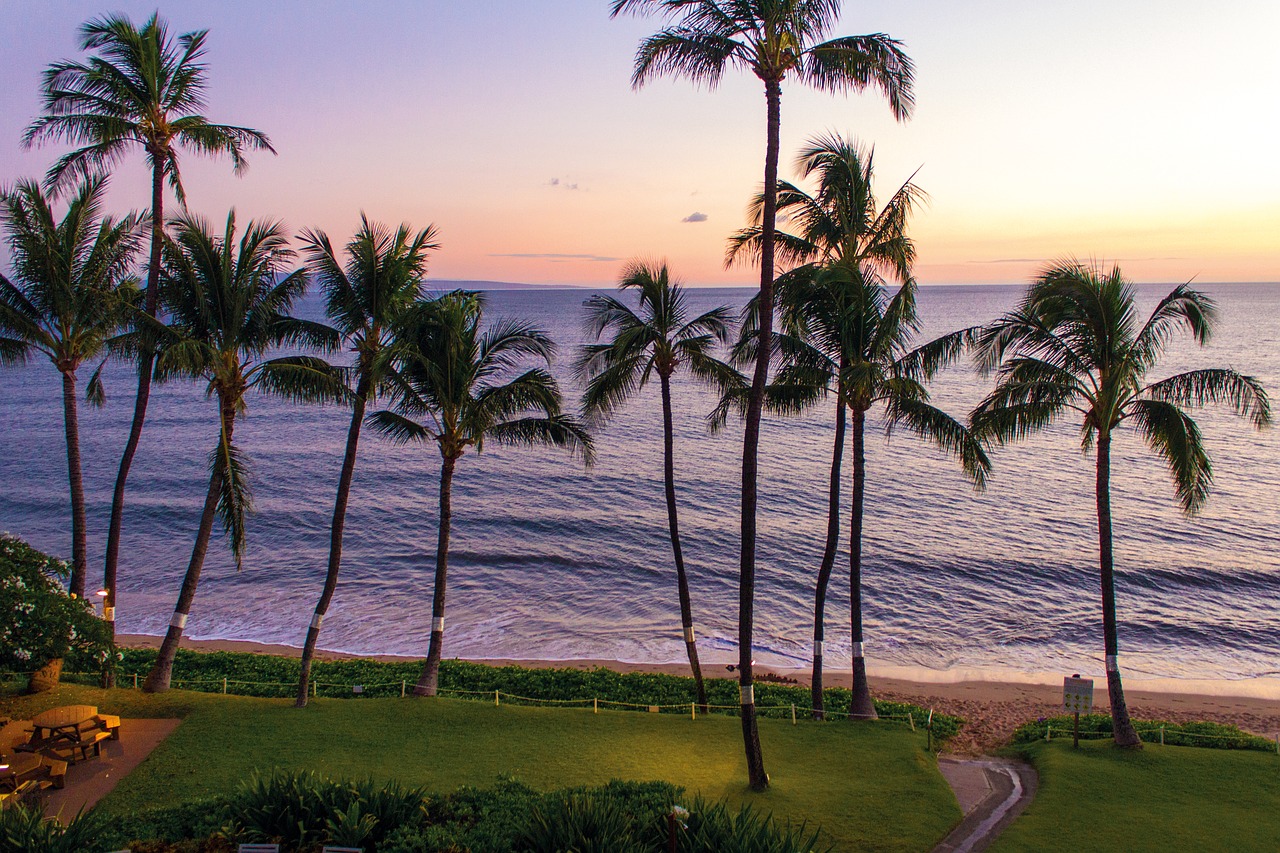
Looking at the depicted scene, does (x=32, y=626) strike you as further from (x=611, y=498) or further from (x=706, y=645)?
(x=611, y=498)

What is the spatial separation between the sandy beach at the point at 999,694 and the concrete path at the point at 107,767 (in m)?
12.3

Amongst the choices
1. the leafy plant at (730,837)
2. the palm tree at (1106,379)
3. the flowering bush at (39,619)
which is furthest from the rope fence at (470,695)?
the leafy plant at (730,837)

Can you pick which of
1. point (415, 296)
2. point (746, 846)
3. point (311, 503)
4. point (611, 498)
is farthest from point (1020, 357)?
point (311, 503)

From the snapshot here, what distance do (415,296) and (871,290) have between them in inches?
381

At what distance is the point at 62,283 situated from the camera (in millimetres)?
14938

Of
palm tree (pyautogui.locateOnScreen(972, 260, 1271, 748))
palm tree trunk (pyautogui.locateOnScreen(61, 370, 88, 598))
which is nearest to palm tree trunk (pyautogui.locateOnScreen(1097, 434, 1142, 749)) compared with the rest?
palm tree (pyautogui.locateOnScreen(972, 260, 1271, 748))

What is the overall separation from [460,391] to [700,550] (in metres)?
25.2

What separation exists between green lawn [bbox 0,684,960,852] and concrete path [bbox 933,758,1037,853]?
29 centimetres

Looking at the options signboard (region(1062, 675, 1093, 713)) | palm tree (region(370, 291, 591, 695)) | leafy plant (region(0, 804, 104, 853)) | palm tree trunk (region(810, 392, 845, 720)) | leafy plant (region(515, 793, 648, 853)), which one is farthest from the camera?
palm tree trunk (region(810, 392, 845, 720))

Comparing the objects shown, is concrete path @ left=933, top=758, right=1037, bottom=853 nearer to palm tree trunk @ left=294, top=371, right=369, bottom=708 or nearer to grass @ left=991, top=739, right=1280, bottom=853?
grass @ left=991, top=739, right=1280, bottom=853

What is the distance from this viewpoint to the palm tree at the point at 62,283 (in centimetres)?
1494

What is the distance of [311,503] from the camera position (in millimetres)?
47969

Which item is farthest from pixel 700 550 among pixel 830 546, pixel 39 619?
pixel 39 619

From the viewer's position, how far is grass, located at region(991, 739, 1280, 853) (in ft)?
36.4
